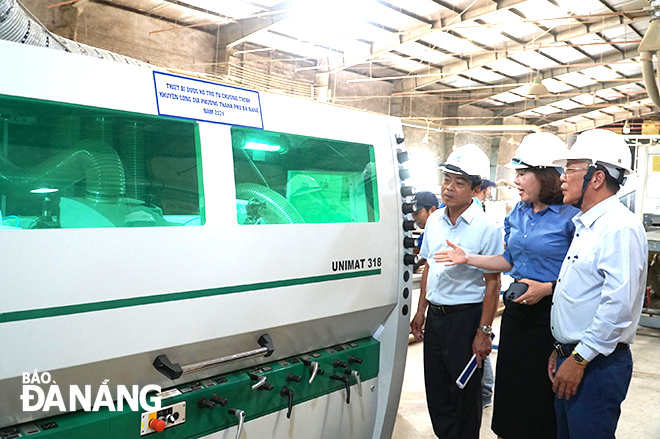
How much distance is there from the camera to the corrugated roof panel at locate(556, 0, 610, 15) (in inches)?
353

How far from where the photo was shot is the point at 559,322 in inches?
81.4

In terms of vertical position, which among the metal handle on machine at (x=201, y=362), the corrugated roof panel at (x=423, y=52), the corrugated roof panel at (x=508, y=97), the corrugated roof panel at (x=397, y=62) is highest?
the corrugated roof panel at (x=423, y=52)

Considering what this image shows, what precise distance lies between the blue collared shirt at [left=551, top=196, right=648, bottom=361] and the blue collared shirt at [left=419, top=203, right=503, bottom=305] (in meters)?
0.51

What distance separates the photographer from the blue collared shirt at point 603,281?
1847mm

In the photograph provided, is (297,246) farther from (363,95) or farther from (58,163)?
(363,95)

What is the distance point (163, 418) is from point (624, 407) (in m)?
3.36

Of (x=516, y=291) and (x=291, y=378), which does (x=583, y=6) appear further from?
(x=291, y=378)

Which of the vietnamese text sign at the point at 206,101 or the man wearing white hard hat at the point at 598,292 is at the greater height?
the vietnamese text sign at the point at 206,101

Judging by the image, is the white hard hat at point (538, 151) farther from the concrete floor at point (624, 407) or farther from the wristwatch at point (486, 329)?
the concrete floor at point (624, 407)

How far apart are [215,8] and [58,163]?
25.0 ft

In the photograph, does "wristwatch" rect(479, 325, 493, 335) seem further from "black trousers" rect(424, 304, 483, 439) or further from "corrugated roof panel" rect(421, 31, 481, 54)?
"corrugated roof panel" rect(421, 31, 481, 54)

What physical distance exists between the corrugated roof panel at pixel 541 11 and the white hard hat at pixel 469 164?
7.23m

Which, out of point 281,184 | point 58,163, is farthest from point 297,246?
point 58,163

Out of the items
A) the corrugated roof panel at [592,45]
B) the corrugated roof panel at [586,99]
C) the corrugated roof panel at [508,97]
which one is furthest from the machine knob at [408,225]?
the corrugated roof panel at [586,99]
